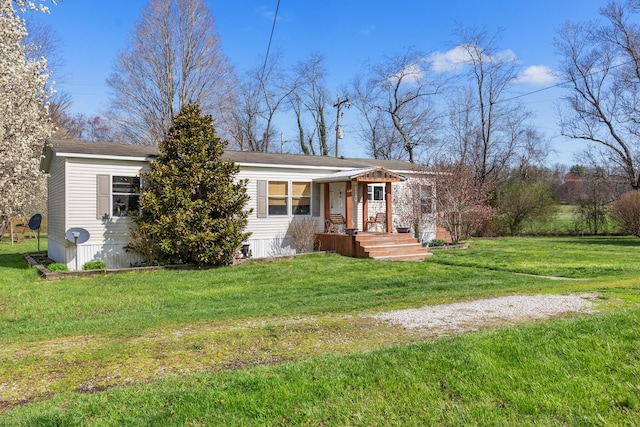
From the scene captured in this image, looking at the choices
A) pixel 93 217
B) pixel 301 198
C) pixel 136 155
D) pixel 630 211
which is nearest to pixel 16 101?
pixel 136 155

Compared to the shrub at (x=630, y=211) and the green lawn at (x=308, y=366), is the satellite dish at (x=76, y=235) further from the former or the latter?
the shrub at (x=630, y=211)

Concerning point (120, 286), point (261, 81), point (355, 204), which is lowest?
point (120, 286)

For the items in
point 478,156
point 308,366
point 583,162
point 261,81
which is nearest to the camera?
point 308,366

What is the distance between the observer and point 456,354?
3.79 metres

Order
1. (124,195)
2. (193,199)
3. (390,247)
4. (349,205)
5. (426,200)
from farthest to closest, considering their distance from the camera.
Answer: (426,200) < (349,205) < (390,247) < (124,195) < (193,199)

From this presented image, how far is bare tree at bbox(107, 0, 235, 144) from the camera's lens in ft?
74.0

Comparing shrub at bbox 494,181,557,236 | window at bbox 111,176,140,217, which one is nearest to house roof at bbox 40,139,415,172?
window at bbox 111,176,140,217

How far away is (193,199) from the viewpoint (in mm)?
11695

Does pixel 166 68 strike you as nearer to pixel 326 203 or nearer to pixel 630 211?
pixel 326 203

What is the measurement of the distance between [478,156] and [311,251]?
17.8m

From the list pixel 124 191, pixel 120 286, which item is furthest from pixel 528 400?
pixel 124 191

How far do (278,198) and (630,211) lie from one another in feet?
51.5

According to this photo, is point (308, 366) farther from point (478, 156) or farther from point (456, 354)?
point (478, 156)

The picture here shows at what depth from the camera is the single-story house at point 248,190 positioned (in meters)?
11.6
